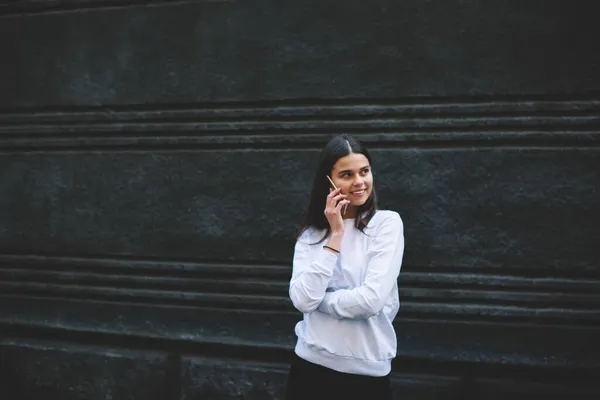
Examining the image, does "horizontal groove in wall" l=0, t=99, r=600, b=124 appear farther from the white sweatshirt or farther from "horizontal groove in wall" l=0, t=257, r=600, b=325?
the white sweatshirt

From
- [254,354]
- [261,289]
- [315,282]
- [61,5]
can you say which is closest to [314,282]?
[315,282]

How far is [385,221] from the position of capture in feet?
8.99

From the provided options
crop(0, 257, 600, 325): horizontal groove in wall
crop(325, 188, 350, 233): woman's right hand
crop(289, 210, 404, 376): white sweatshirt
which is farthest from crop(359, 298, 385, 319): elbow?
crop(0, 257, 600, 325): horizontal groove in wall

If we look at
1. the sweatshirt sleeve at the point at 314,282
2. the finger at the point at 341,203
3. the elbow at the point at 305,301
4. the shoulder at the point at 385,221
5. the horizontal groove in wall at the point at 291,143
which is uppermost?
the horizontal groove in wall at the point at 291,143

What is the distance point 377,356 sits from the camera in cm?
268

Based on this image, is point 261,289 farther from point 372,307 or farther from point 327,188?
point 372,307

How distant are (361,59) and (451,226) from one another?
1059 millimetres

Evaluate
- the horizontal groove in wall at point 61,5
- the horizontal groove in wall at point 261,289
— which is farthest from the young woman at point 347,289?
the horizontal groove in wall at point 61,5

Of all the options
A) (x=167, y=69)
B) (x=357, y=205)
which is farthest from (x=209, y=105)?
(x=357, y=205)

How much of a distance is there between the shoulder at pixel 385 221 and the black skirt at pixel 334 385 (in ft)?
1.87

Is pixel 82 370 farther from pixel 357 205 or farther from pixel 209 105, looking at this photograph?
pixel 357 205

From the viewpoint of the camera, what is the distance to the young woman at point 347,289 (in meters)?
2.63

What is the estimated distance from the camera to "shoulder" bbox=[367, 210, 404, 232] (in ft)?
8.93

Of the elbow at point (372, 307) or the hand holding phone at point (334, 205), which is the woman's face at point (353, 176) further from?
the elbow at point (372, 307)
